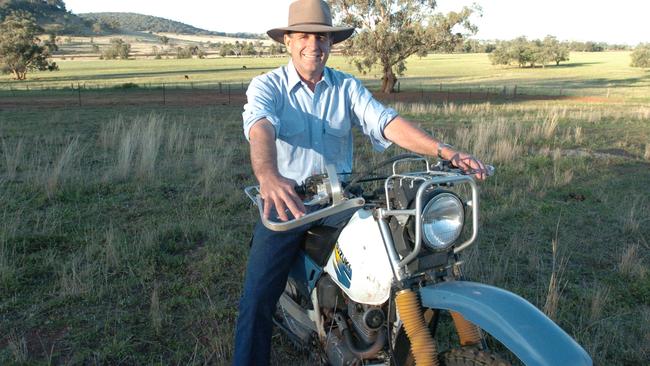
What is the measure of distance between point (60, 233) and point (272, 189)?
4633mm

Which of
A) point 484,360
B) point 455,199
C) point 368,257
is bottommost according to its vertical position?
point 484,360

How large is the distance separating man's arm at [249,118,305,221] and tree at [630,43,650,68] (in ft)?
251

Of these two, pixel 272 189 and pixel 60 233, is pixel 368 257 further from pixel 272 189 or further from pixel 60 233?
pixel 60 233

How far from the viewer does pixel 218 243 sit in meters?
5.52

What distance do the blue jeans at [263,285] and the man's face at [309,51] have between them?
0.86 m

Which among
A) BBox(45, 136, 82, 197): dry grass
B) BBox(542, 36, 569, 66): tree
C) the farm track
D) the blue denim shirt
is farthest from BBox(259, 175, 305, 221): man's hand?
BBox(542, 36, 569, 66): tree

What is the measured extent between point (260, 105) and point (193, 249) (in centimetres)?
318

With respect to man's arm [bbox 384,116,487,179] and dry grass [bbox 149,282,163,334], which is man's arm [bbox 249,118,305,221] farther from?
dry grass [bbox 149,282,163,334]

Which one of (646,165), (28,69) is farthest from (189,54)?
(646,165)

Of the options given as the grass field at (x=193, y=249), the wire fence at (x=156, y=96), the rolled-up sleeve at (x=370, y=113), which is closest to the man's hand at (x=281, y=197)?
the rolled-up sleeve at (x=370, y=113)

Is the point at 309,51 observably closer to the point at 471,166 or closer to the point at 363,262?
the point at 471,166

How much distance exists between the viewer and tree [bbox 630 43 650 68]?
65438mm

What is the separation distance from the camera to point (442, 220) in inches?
83.6

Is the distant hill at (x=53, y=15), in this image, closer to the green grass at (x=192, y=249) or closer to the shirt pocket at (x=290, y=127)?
the green grass at (x=192, y=249)
